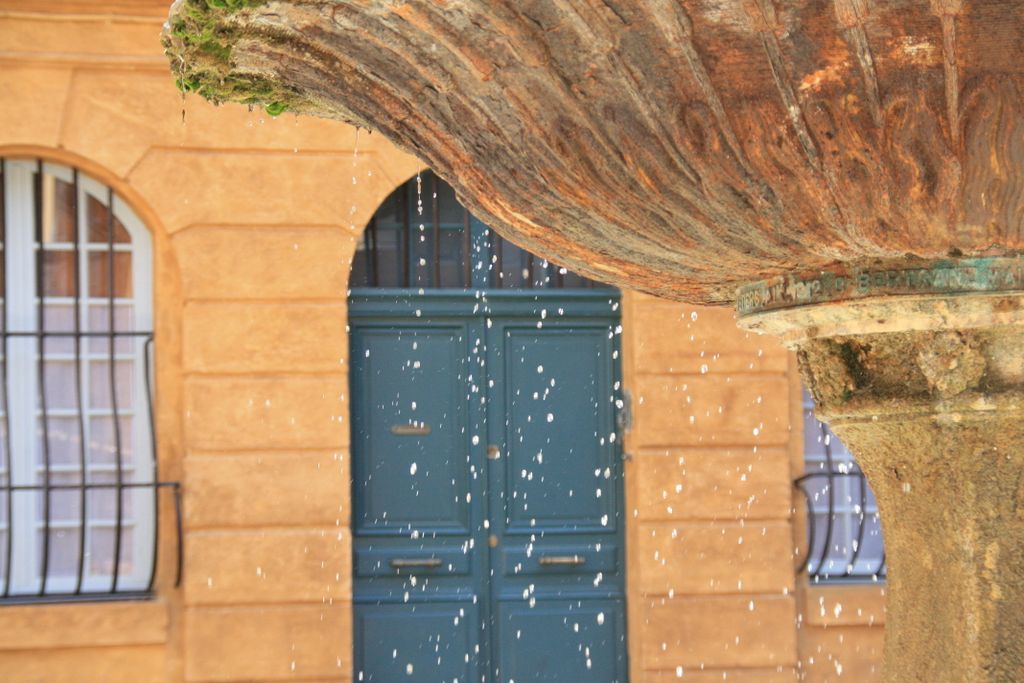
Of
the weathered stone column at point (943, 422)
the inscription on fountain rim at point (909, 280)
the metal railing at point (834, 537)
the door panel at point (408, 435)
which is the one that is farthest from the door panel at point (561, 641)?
the inscription on fountain rim at point (909, 280)

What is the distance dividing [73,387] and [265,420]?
3.43ft

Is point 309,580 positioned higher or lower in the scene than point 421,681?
higher

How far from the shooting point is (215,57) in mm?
3590

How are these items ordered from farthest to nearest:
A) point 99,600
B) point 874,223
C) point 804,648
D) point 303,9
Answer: point 804,648 < point 99,600 < point 303,9 < point 874,223

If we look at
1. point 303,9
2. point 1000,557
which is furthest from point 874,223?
point 303,9

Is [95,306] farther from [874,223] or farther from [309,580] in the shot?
[874,223]

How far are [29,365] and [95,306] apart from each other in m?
0.45

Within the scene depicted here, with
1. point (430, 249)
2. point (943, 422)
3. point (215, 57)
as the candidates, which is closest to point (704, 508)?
point (430, 249)

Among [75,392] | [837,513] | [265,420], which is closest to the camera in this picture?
[265,420]

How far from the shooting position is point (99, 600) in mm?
8367

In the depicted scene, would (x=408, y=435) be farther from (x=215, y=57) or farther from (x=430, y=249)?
(x=215, y=57)

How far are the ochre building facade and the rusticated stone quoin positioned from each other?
17.1ft

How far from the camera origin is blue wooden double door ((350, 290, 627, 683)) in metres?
8.80

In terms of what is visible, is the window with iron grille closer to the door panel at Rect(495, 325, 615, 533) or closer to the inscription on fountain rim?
the door panel at Rect(495, 325, 615, 533)
